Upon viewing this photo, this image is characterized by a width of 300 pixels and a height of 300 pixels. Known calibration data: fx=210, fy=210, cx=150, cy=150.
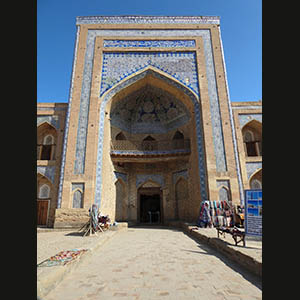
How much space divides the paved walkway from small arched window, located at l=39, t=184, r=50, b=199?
368 inches

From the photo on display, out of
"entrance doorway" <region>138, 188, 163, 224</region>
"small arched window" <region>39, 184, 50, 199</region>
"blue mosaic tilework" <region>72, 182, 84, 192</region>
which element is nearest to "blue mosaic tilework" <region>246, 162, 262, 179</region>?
"entrance doorway" <region>138, 188, 163, 224</region>

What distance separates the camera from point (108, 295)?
2.54 m

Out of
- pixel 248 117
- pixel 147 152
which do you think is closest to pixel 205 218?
pixel 147 152

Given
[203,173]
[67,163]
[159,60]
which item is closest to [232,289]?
[203,173]

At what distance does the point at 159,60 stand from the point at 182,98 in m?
2.79

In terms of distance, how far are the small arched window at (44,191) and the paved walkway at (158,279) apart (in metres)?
9.34

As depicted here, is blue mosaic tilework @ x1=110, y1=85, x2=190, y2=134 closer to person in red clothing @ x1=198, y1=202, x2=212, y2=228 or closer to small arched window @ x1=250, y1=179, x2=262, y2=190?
small arched window @ x1=250, y1=179, x2=262, y2=190

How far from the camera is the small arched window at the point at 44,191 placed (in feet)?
40.7

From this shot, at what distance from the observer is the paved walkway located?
101 inches

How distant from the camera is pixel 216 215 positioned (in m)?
9.67

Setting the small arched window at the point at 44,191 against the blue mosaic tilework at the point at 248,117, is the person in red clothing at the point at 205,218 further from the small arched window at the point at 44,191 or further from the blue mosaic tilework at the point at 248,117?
the small arched window at the point at 44,191

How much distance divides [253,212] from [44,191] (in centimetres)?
1163

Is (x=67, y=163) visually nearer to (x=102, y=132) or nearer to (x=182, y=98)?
(x=102, y=132)
